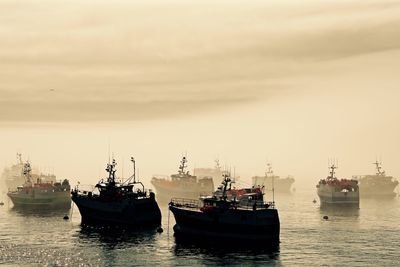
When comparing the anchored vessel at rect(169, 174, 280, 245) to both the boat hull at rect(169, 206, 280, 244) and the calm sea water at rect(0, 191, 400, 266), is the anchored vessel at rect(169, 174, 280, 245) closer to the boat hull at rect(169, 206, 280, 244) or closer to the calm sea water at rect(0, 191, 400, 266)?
the boat hull at rect(169, 206, 280, 244)

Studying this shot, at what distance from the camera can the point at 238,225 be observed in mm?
136875

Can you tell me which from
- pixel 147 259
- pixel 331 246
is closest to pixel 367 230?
pixel 331 246

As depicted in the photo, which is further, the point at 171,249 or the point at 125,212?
the point at 125,212

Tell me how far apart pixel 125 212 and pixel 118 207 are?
2902 millimetres

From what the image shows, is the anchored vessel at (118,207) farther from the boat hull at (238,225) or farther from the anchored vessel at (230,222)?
the boat hull at (238,225)

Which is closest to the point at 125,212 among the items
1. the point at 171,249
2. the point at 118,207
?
the point at 118,207

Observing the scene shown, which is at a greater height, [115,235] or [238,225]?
[238,225]

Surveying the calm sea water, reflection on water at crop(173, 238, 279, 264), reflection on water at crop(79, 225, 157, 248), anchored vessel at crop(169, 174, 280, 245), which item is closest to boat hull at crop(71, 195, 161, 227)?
reflection on water at crop(79, 225, 157, 248)

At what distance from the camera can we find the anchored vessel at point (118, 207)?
170 metres

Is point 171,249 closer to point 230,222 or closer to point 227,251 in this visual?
point 227,251

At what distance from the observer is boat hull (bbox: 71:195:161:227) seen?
558 feet

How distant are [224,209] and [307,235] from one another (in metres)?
31.7

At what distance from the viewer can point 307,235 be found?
159250 mm

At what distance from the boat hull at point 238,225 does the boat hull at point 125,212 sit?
30.4m
